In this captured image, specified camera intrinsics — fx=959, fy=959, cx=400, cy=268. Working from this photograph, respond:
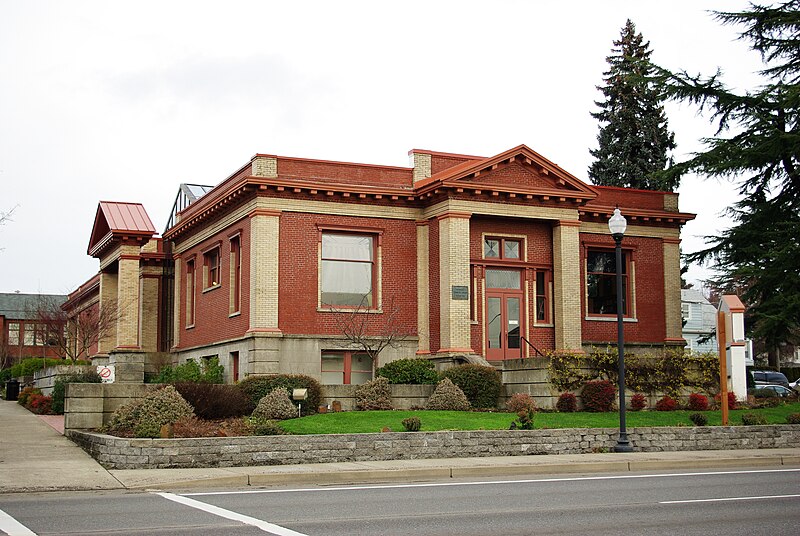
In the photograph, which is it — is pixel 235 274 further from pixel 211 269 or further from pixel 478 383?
pixel 478 383

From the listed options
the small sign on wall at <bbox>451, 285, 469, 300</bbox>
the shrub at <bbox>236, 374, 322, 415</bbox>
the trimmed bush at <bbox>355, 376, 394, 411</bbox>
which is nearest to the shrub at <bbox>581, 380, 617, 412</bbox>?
the trimmed bush at <bbox>355, 376, 394, 411</bbox>

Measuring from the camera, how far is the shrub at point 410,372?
1200 inches

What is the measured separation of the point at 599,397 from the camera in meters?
27.8

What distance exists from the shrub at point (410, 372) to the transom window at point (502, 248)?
5514 millimetres

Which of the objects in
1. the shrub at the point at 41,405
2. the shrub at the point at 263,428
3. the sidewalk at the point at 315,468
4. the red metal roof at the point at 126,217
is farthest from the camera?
the red metal roof at the point at 126,217

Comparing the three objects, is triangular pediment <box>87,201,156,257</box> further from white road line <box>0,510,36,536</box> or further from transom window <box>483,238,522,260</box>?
white road line <box>0,510,36,536</box>

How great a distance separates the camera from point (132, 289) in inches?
1655

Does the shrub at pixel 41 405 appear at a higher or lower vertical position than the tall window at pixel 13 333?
lower

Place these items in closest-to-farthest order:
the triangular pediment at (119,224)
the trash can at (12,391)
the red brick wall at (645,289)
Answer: the red brick wall at (645,289)
the triangular pediment at (119,224)
the trash can at (12,391)

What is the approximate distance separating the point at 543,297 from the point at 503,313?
1814 millimetres

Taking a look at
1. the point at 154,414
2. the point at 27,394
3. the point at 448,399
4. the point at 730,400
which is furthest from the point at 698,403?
the point at 27,394

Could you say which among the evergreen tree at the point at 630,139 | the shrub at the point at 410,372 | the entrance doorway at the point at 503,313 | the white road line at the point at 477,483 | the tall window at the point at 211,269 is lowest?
the white road line at the point at 477,483

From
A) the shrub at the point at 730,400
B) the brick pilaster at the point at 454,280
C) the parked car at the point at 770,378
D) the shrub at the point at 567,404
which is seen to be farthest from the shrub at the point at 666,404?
the parked car at the point at 770,378

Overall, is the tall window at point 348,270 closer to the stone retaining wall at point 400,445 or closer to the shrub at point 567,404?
the shrub at point 567,404
